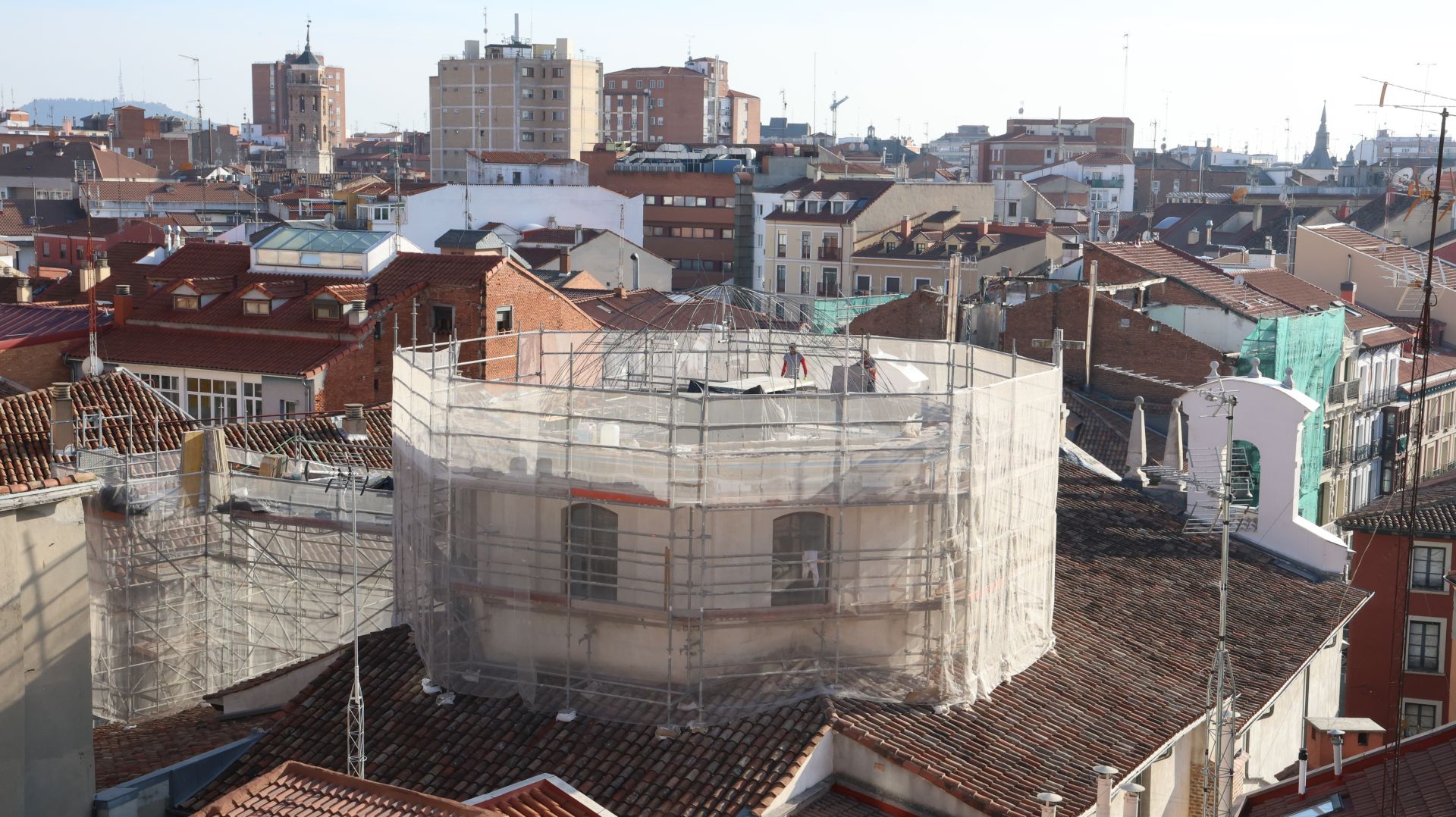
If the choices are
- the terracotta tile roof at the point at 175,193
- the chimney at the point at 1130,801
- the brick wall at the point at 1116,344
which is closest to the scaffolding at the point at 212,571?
the chimney at the point at 1130,801

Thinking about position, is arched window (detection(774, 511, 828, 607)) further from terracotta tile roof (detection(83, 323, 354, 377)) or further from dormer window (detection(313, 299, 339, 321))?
dormer window (detection(313, 299, 339, 321))

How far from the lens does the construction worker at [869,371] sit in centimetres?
1809

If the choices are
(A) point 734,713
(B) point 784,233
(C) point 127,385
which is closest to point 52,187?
(B) point 784,233

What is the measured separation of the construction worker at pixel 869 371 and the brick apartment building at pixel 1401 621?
393 inches

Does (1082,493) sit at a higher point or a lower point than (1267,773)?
higher

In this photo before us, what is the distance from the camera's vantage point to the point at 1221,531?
20547 mm

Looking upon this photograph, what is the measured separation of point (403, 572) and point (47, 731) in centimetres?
447

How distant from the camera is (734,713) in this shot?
14109 mm

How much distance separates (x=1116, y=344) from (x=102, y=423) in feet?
61.1

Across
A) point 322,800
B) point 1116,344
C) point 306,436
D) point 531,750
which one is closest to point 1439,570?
point 1116,344

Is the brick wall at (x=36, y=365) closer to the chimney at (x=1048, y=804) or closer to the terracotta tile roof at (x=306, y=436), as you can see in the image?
the terracotta tile roof at (x=306, y=436)

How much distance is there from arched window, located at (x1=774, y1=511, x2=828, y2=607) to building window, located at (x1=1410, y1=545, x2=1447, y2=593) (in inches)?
549

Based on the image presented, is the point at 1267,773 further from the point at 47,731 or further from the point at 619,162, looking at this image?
the point at 619,162

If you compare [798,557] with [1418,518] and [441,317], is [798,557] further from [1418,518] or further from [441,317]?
[441,317]
